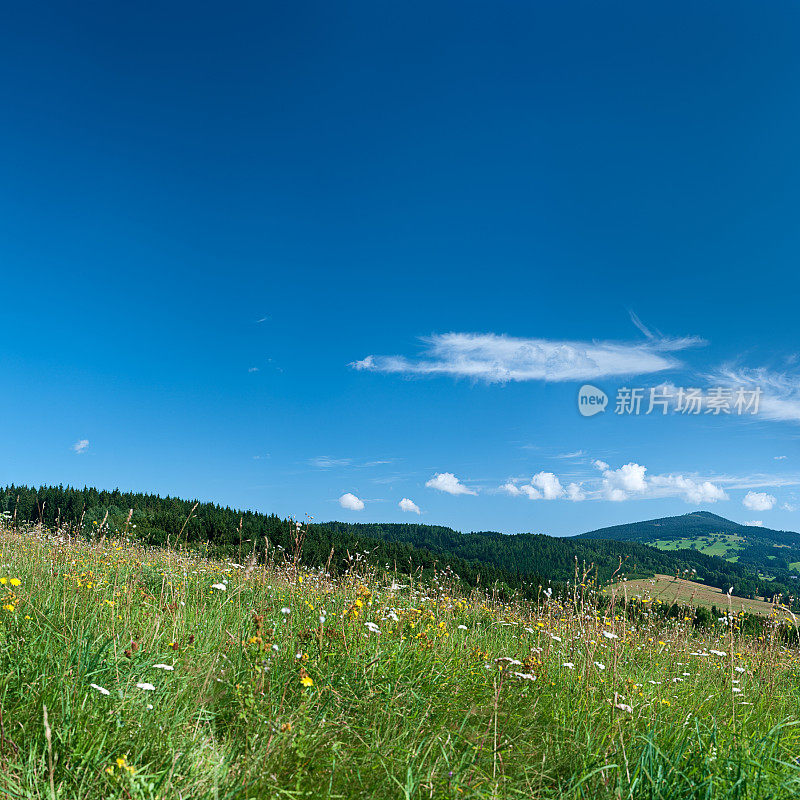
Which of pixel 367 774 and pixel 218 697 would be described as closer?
pixel 367 774

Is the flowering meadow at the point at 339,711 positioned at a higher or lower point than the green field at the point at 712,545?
higher

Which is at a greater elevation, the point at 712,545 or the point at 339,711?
the point at 339,711

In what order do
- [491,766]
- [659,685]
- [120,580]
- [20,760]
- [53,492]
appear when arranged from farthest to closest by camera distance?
1. [53,492]
2. [120,580]
3. [659,685]
4. [491,766]
5. [20,760]

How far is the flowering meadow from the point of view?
9.42ft

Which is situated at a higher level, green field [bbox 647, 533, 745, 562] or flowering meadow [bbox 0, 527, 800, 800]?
flowering meadow [bbox 0, 527, 800, 800]

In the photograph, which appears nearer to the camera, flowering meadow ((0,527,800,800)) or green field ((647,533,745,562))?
flowering meadow ((0,527,800,800))

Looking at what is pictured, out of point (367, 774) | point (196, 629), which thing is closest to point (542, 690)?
point (367, 774)

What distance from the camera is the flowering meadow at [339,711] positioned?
287 centimetres

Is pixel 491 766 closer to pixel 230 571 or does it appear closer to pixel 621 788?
pixel 621 788

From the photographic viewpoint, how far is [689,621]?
1011 cm

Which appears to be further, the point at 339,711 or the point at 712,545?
the point at 712,545

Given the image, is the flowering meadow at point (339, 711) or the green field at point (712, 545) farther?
the green field at point (712, 545)

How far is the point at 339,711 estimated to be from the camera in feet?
11.8

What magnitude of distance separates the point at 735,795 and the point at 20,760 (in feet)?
12.6
